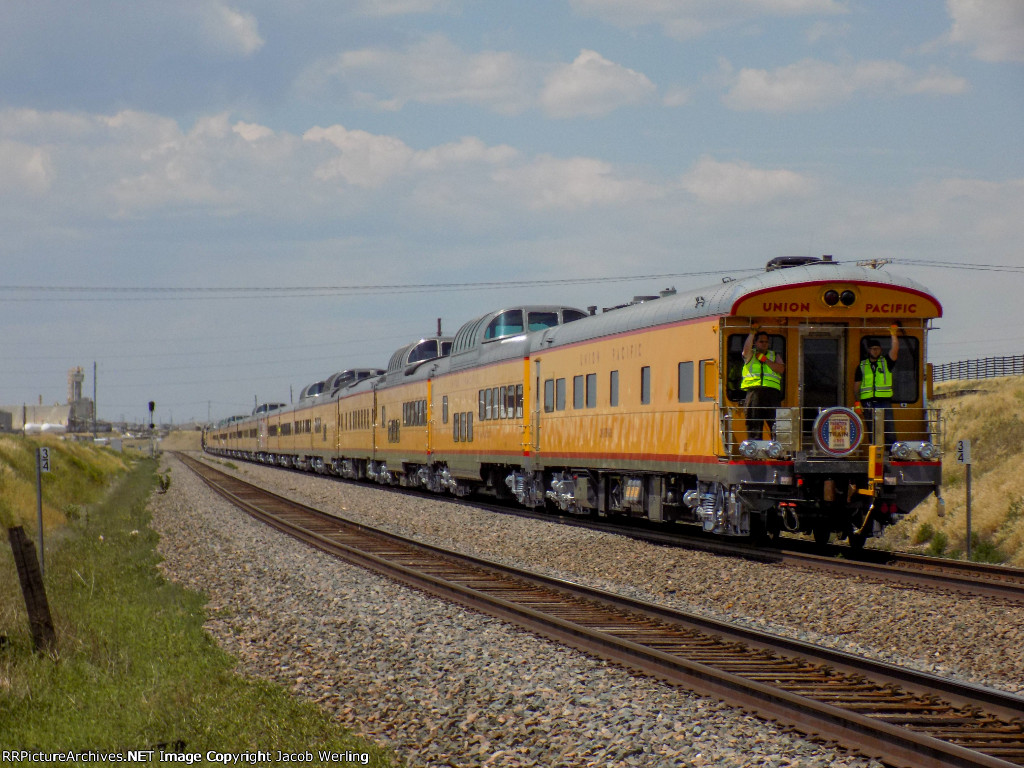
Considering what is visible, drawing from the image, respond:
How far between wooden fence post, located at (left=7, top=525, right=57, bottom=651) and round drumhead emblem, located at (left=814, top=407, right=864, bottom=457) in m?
9.39

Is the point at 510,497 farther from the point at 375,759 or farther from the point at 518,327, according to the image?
the point at 375,759

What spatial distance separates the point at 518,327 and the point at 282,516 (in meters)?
6.86

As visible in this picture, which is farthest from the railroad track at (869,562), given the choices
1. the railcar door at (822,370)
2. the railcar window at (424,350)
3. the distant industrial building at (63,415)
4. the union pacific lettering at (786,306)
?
the distant industrial building at (63,415)

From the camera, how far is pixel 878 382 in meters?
14.9

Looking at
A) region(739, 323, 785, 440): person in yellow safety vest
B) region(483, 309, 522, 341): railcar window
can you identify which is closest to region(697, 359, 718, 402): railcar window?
region(739, 323, 785, 440): person in yellow safety vest

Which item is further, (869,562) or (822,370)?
(822,370)

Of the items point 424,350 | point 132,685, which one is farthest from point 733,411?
point 424,350

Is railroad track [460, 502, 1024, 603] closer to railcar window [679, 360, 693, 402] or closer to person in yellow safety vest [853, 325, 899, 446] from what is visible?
person in yellow safety vest [853, 325, 899, 446]

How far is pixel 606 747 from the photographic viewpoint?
650 cm

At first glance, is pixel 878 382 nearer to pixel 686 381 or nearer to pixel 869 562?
pixel 869 562

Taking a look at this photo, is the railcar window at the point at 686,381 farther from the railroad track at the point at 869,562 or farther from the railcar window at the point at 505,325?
the railcar window at the point at 505,325

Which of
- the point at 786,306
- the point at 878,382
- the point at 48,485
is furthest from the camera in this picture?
the point at 48,485

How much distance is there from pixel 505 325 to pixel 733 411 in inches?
464

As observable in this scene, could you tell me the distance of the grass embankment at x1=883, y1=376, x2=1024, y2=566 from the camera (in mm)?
18344
